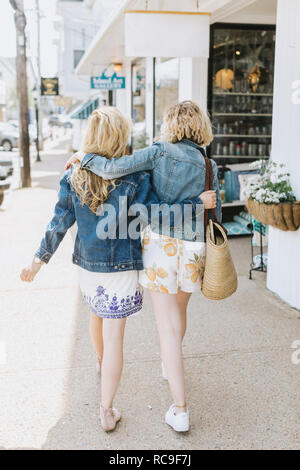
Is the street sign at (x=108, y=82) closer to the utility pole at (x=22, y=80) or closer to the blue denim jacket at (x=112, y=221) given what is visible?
the utility pole at (x=22, y=80)

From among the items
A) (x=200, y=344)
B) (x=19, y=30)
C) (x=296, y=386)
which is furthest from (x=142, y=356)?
(x=19, y=30)

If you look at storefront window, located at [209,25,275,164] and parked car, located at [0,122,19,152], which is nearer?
storefront window, located at [209,25,275,164]

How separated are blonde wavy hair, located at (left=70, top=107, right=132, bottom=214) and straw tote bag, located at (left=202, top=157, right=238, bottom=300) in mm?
506

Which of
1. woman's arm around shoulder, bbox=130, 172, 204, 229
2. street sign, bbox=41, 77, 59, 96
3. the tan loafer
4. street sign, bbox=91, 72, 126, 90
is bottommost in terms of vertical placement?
the tan loafer

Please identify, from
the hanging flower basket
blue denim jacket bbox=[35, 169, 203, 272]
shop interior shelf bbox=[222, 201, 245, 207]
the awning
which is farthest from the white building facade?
the awning

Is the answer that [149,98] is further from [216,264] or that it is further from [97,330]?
[216,264]

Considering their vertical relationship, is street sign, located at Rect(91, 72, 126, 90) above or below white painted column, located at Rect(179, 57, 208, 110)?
above

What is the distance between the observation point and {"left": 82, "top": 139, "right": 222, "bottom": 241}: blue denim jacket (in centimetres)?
274

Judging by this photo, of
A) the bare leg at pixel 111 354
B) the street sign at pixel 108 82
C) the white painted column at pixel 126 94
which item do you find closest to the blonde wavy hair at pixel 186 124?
the bare leg at pixel 111 354

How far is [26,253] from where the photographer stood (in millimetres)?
7117

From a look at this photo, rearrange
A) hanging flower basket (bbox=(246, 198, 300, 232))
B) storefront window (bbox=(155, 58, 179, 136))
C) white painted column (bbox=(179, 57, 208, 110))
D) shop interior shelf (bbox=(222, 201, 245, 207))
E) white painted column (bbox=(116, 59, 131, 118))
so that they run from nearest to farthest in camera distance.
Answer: hanging flower basket (bbox=(246, 198, 300, 232)) → white painted column (bbox=(179, 57, 208, 110)) → shop interior shelf (bbox=(222, 201, 245, 207)) → storefront window (bbox=(155, 58, 179, 136)) → white painted column (bbox=(116, 59, 131, 118))

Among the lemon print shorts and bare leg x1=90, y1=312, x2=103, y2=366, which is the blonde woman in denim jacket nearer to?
the lemon print shorts

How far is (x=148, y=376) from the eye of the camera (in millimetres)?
3643

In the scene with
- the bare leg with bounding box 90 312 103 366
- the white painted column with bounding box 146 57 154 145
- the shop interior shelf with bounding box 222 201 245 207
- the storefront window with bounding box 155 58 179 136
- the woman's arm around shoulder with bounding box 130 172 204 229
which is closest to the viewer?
the woman's arm around shoulder with bounding box 130 172 204 229
